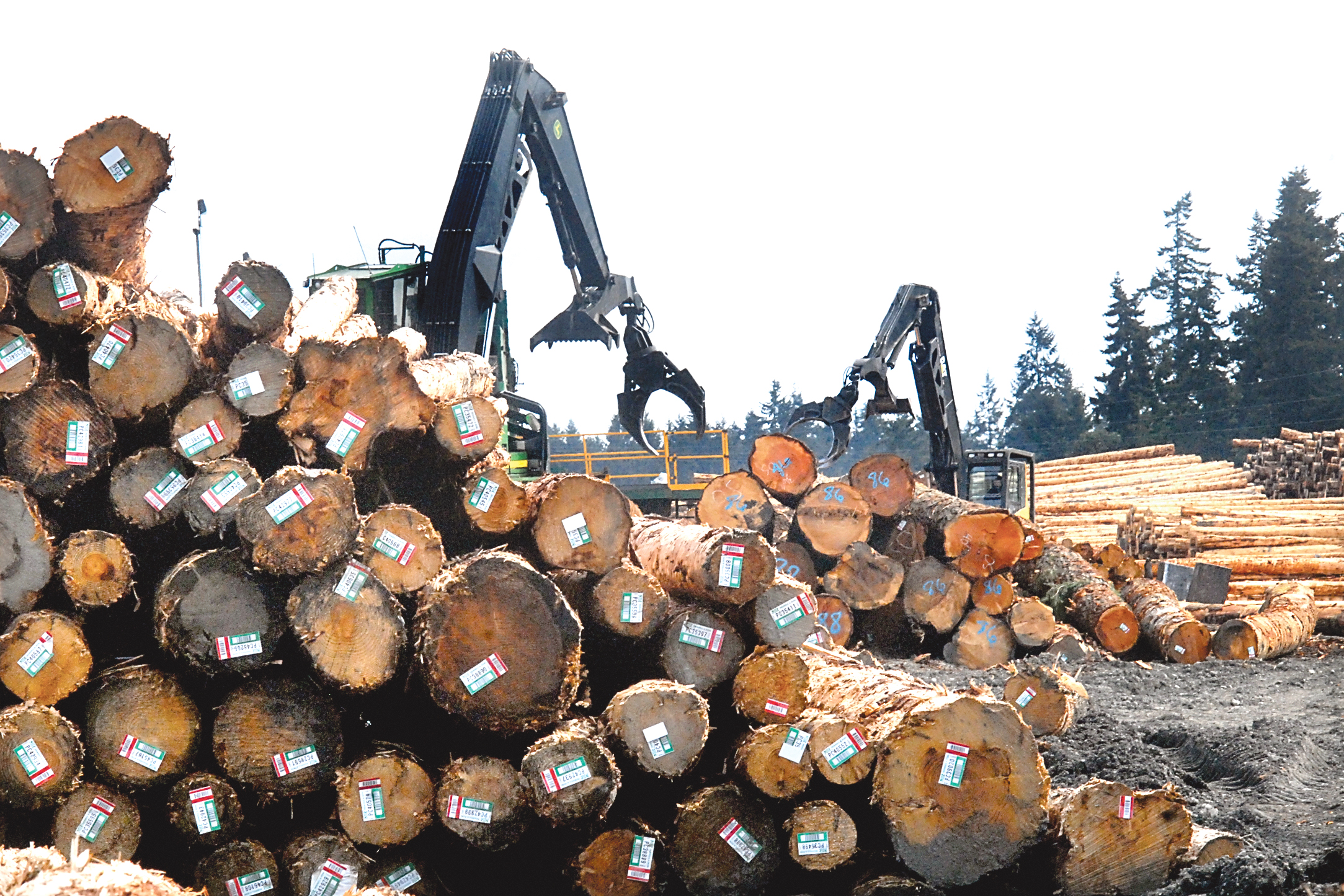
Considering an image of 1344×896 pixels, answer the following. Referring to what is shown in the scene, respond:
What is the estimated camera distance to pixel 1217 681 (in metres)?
9.40

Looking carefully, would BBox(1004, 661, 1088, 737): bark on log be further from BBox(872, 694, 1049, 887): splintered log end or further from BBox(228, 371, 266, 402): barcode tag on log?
BBox(228, 371, 266, 402): barcode tag on log

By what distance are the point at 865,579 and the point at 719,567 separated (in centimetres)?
494

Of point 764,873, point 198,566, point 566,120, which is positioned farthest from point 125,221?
point 566,120

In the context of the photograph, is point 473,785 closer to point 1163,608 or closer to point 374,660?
point 374,660

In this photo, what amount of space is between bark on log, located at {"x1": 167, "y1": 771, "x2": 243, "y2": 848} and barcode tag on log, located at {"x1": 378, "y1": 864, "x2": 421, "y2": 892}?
621mm

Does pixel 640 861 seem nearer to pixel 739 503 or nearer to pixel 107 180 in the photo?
pixel 107 180

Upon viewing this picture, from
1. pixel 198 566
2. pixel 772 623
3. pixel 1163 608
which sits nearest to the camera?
pixel 198 566

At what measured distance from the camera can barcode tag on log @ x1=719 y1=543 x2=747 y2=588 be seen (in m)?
4.90

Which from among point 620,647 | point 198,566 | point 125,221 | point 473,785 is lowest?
point 473,785

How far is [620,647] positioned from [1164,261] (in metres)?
45.1

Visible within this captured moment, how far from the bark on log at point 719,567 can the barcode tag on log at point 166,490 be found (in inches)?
87.7

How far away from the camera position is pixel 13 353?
14.2 ft

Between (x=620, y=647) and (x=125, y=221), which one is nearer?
(x=125, y=221)

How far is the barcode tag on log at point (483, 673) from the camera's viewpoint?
13.8 feet
